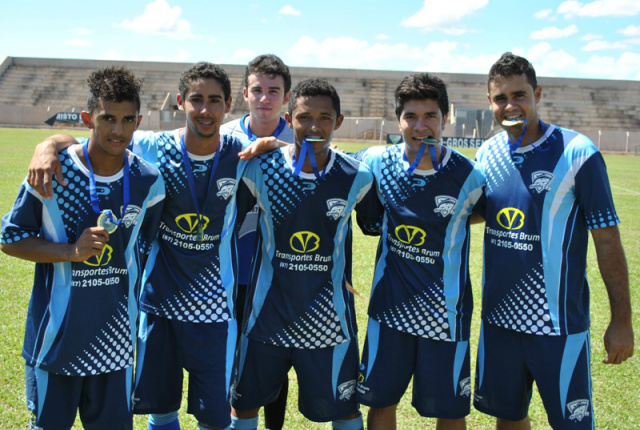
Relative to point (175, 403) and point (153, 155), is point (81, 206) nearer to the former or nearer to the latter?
point (153, 155)

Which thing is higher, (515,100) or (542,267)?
(515,100)

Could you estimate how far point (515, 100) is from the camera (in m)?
3.53

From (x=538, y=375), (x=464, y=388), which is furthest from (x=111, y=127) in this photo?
(x=538, y=375)

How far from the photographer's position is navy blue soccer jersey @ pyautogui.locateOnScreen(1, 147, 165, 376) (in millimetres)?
3016

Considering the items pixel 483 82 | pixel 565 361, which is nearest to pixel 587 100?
pixel 483 82

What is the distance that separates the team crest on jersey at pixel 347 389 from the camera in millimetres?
3498

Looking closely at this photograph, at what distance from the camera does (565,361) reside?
331cm

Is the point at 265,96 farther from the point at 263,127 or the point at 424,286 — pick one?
the point at 424,286

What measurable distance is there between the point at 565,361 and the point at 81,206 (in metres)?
2.80

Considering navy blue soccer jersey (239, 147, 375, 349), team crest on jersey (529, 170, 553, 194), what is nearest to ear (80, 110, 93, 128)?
navy blue soccer jersey (239, 147, 375, 349)

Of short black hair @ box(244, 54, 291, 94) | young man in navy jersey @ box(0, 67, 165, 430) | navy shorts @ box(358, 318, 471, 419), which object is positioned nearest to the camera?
→ young man in navy jersey @ box(0, 67, 165, 430)

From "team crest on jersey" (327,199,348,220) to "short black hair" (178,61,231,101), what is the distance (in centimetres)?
Result: 94

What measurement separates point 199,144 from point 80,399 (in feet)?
5.18

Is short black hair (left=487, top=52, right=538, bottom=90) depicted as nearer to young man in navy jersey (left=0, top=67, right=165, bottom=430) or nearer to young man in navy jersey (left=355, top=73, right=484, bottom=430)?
young man in navy jersey (left=355, top=73, right=484, bottom=430)
